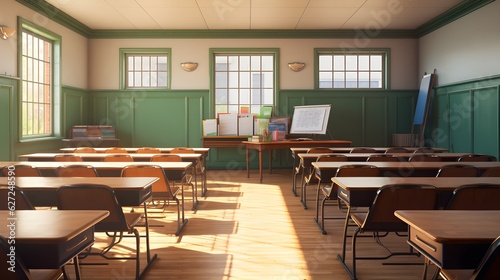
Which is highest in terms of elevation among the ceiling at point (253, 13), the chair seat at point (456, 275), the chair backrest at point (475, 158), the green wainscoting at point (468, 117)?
the ceiling at point (253, 13)

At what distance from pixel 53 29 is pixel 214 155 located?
424cm

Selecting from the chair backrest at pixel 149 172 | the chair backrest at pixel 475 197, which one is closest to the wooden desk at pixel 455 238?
the chair backrest at pixel 475 197

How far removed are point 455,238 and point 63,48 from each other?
8.54 meters

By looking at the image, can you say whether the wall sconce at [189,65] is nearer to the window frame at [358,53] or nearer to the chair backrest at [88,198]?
the window frame at [358,53]

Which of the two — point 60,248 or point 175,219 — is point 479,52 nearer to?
point 175,219

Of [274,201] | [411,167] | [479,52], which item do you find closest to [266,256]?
[411,167]

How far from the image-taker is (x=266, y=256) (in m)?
3.59

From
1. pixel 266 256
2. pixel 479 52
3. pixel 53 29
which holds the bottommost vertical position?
pixel 266 256

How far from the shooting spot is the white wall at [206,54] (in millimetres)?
9820

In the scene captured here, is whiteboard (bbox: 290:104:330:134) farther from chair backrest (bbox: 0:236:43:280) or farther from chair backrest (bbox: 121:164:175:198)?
chair backrest (bbox: 0:236:43:280)

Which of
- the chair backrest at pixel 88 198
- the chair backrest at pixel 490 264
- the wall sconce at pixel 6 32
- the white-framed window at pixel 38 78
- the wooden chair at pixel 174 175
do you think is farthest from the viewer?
the white-framed window at pixel 38 78

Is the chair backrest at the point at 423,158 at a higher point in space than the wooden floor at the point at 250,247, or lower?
higher

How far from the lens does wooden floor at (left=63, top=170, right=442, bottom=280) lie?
318 cm

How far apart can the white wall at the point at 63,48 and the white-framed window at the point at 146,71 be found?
0.95m
